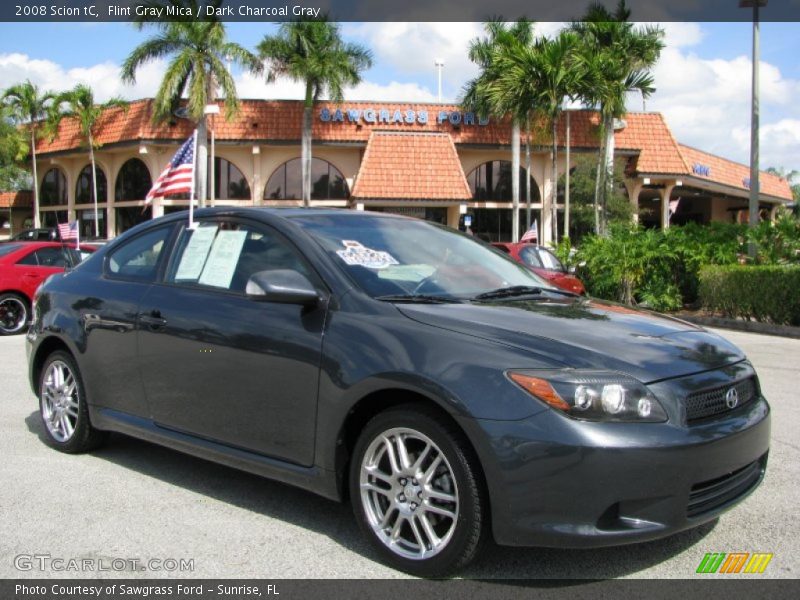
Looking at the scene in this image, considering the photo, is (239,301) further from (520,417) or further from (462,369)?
(520,417)

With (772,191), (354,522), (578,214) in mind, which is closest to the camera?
(354,522)

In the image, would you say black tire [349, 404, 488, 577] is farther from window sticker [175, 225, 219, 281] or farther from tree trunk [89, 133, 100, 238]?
tree trunk [89, 133, 100, 238]

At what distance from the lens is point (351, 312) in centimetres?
378

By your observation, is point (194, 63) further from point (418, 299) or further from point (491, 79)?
point (418, 299)

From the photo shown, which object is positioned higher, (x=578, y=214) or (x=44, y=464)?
(x=578, y=214)

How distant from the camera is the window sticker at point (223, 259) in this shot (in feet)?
14.7

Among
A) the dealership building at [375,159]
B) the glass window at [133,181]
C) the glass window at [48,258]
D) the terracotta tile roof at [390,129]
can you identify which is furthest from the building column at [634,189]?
the glass window at [48,258]

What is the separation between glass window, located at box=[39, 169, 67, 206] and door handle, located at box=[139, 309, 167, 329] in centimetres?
4054

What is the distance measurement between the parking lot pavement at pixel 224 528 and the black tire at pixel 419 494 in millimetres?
171

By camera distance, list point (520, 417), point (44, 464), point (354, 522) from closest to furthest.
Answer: point (520, 417)
point (354, 522)
point (44, 464)

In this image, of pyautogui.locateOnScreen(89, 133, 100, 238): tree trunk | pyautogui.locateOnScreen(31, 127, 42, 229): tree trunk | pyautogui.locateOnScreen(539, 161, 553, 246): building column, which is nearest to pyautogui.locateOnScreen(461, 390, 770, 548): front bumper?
pyautogui.locateOnScreen(539, 161, 553, 246): building column

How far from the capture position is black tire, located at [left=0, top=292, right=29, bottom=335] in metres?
13.6

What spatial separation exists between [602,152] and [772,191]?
813 inches

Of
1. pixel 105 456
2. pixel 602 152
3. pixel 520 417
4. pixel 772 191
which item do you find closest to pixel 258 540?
pixel 520 417
